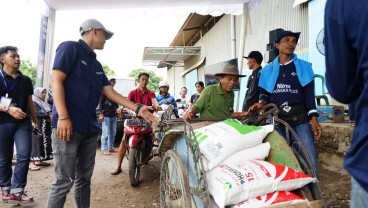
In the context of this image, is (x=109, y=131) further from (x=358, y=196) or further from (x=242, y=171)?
(x=358, y=196)

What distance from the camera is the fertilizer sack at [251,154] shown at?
2.19 meters

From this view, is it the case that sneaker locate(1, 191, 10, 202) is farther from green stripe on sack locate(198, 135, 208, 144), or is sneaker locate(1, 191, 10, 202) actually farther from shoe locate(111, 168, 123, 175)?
green stripe on sack locate(198, 135, 208, 144)

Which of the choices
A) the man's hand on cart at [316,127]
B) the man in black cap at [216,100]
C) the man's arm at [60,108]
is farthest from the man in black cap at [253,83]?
the man's arm at [60,108]

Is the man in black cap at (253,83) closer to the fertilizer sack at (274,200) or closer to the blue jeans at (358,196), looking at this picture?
the fertilizer sack at (274,200)

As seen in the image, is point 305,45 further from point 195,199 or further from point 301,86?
point 195,199

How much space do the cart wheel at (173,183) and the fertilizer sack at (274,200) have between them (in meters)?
0.35

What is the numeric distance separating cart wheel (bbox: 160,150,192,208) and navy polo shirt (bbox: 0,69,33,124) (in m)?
2.25

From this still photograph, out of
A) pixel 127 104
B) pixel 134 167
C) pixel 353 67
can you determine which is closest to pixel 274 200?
pixel 353 67

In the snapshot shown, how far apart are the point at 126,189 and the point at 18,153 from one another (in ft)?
5.20

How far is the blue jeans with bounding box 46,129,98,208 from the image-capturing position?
2.55m

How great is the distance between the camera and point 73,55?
8.58 ft

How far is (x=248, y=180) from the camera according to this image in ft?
6.23

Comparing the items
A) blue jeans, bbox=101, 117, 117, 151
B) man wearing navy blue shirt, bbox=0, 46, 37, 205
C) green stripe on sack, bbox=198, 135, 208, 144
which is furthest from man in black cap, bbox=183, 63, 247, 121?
blue jeans, bbox=101, 117, 117, 151

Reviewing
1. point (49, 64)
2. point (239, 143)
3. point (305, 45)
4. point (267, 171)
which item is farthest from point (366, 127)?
point (305, 45)
